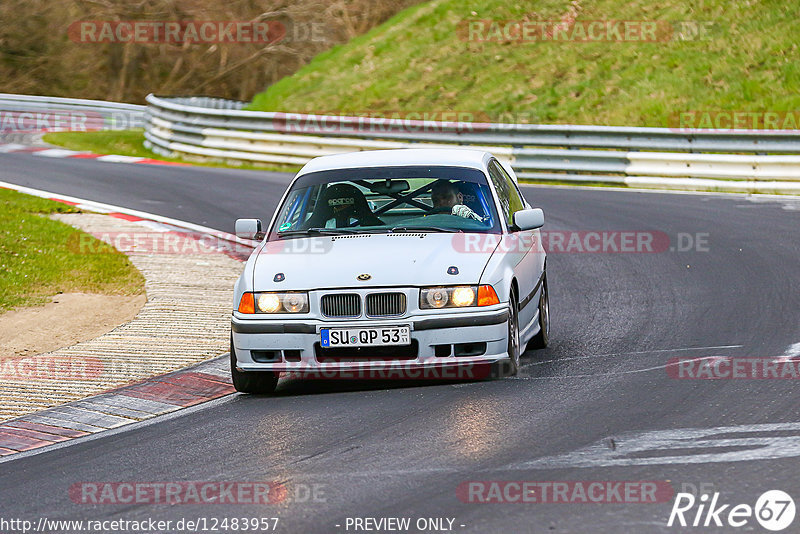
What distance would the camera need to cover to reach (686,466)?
6.09 meters

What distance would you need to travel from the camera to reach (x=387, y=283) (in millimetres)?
8055

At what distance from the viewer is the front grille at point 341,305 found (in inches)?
318

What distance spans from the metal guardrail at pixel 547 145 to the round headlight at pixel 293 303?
13085mm

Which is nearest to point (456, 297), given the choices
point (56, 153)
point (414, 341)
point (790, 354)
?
point (414, 341)

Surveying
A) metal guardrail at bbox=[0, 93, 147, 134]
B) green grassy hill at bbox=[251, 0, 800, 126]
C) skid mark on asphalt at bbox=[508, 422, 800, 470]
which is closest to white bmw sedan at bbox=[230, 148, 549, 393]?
skid mark on asphalt at bbox=[508, 422, 800, 470]

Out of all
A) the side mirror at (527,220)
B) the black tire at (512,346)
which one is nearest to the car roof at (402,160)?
the side mirror at (527,220)

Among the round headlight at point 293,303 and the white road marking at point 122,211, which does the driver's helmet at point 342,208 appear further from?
the white road marking at point 122,211

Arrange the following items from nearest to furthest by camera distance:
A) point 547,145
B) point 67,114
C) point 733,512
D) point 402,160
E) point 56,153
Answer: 1. point 733,512
2. point 402,160
3. point 547,145
4. point 56,153
5. point 67,114

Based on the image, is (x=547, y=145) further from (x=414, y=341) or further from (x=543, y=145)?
(x=414, y=341)

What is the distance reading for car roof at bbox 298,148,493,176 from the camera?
957cm

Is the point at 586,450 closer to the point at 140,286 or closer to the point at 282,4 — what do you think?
the point at 140,286

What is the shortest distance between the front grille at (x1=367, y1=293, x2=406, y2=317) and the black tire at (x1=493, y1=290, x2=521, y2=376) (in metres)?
0.74

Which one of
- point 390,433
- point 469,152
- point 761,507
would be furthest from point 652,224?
point 761,507

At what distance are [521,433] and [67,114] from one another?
1309 inches
